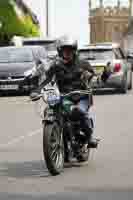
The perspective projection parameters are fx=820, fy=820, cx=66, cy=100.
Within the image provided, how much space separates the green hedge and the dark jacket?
1724 inches

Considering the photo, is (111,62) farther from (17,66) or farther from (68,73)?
(68,73)

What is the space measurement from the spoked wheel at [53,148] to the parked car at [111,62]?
539 inches

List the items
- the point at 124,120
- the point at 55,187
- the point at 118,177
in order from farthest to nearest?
the point at 124,120 < the point at 118,177 < the point at 55,187

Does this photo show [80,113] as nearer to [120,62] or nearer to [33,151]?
[33,151]

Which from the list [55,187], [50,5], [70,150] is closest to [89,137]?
[70,150]

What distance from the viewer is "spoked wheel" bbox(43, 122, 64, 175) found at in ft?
29.1

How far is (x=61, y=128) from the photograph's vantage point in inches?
368

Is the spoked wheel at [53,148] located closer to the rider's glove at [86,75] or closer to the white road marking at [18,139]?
the rider's glove at [86,75]

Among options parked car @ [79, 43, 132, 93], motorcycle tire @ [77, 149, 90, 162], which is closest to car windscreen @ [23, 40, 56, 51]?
parked car @ [79, 43, 132, 93]

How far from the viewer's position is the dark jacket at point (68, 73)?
9523 mm

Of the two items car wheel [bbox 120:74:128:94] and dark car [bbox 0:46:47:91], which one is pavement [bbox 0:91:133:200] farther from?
car wheel [bbox 120:74:128:94]

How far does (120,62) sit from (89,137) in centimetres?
1430

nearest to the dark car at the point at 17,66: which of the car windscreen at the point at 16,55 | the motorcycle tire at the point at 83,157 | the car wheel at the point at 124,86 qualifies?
the car windscreen at the point at 16,55

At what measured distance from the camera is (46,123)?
9.03 m
